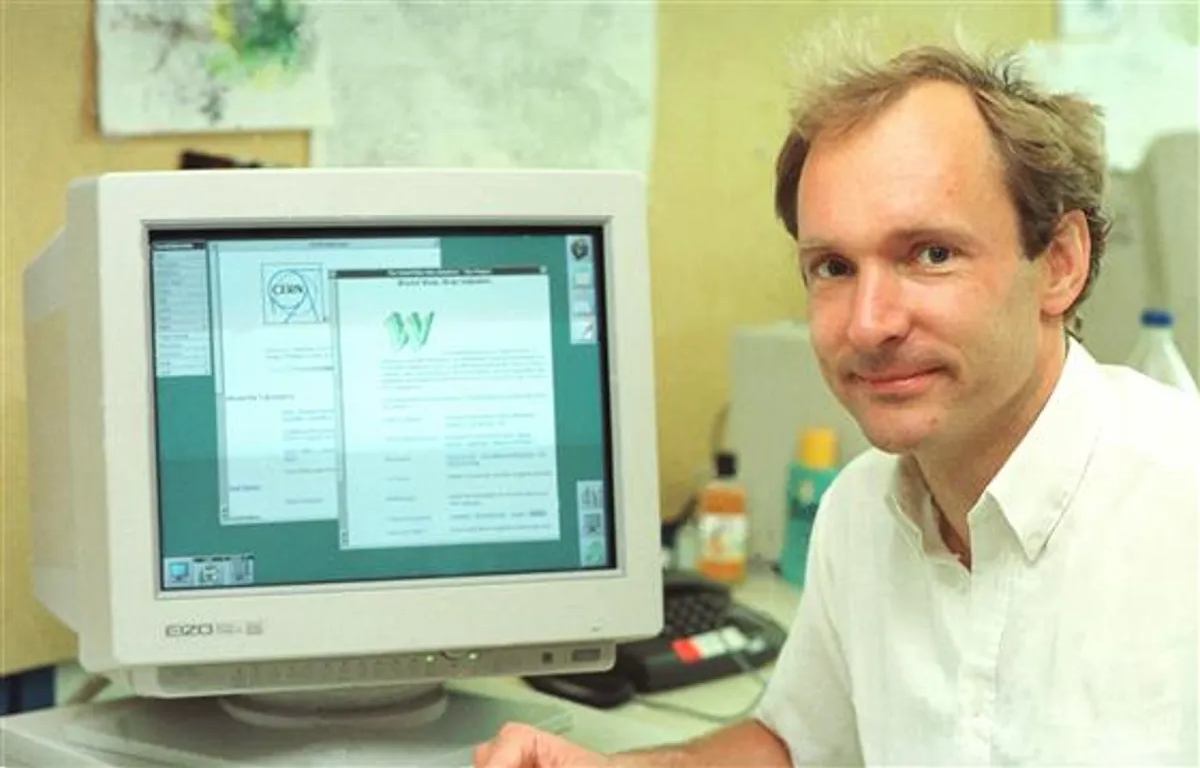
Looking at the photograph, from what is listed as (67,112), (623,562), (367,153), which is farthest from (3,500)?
(623,562)

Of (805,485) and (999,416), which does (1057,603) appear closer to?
(999,416)

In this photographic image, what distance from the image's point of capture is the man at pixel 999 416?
3.29ft

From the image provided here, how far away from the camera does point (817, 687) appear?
4.15 feet

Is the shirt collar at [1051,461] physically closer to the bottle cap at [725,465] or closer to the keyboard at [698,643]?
the keyboard at [698,643]

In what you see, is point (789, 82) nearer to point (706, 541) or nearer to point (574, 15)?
point (574, 15)

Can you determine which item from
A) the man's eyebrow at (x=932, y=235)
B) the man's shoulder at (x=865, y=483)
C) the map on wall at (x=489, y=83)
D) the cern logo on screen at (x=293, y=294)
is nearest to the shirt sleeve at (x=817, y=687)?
the man's shoulder at (x=865, y=483)

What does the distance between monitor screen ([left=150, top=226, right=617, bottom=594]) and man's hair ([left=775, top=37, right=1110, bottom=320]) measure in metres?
0.23

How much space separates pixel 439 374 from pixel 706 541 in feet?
2.44

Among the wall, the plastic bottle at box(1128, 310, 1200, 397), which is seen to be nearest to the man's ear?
the plastic bottle at box(1128, 310, 1200, 397)

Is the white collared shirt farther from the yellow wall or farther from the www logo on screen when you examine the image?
the yellow wall

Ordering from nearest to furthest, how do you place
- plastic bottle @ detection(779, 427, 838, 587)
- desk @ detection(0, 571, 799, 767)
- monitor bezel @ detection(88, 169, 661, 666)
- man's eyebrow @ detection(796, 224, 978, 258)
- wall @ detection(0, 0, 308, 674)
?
man's eyebrow @ detection(796, 224, 978, 258), monitor bezel @ detection(88, 169, 661, 666), desk @ detection(0, 571, 799, 767), wall @ detection(0, 0, 308, 674), plastic bottle @ detection(779, 427, 838, 587)

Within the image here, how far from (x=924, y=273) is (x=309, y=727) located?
2.01 ft

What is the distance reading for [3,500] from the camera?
1410mm

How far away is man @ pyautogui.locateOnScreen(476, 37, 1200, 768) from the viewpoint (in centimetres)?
100
